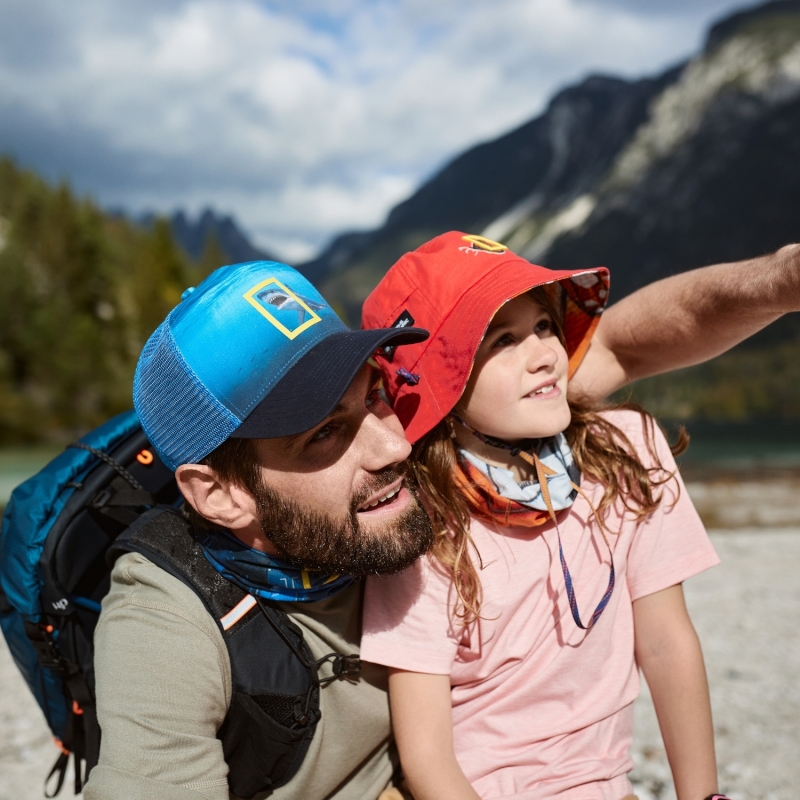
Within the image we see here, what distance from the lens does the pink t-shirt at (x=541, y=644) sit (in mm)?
2166

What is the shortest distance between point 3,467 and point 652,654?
38.6 meters

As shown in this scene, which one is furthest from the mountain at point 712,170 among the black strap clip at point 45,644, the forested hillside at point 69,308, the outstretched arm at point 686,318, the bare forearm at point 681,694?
the black strap clip at point 45,644

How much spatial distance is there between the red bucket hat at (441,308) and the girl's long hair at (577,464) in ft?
0.46

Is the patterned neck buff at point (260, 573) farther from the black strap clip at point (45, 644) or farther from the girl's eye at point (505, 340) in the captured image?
the girl's eye at point (505, 340)

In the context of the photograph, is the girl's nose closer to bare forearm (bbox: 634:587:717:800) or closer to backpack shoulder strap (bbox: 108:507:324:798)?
bare forearm (bbox: 634:587:717:800)

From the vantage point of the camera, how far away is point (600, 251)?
166375mm

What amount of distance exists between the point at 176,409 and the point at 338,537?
57cm

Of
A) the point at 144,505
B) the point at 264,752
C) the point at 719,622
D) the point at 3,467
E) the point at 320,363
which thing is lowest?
the point at 719,622

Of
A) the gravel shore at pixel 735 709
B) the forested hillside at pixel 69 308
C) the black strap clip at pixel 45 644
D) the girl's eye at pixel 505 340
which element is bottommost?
the gravel shore at pixel 735 709

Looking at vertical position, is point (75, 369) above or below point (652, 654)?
above

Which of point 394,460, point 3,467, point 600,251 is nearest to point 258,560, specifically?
point 394,460

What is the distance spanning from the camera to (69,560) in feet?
7.18

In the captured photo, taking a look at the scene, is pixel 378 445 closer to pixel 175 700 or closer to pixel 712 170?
pixel 175 700

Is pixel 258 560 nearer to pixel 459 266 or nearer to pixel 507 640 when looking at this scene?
pixel 507 640
